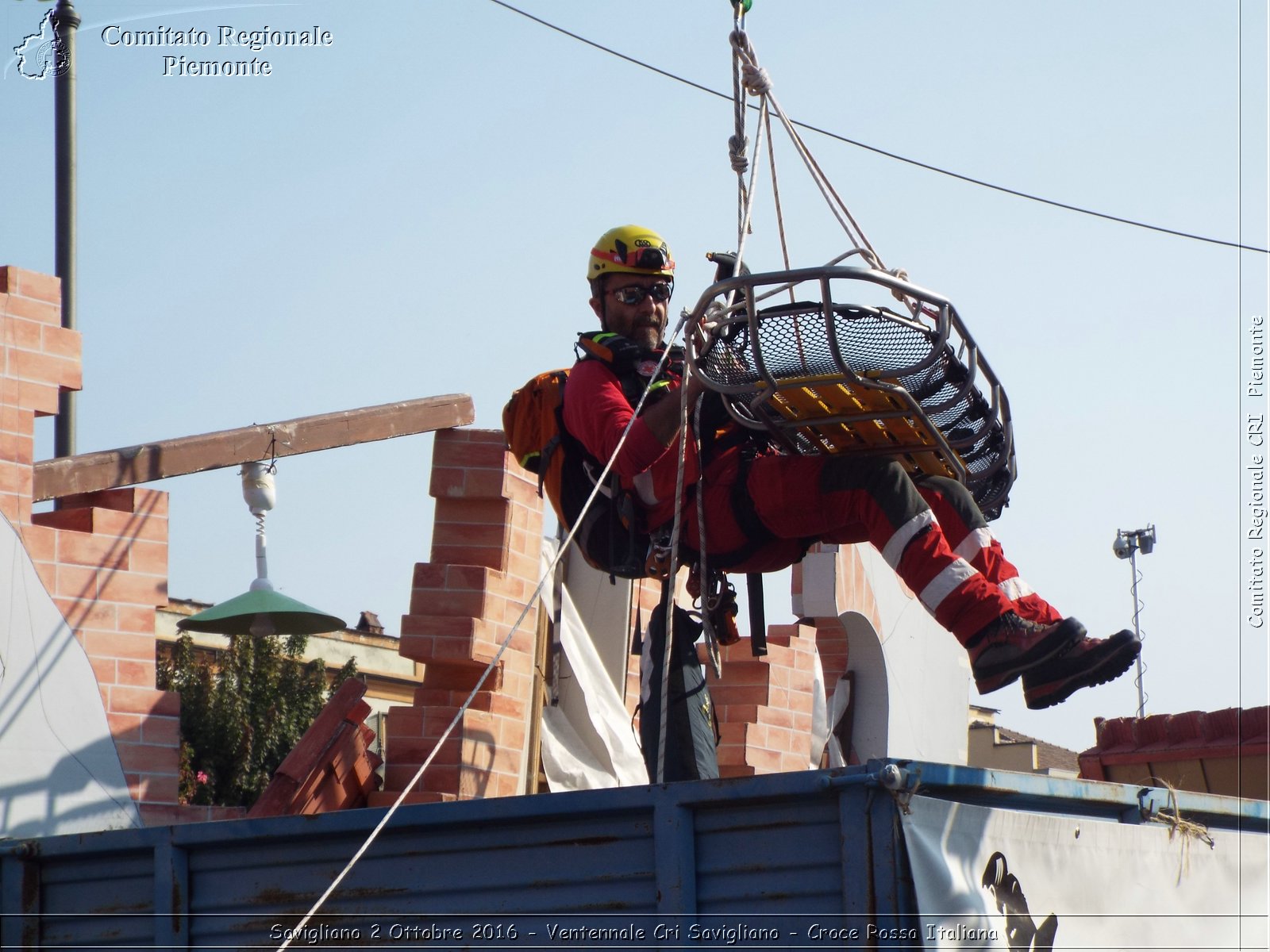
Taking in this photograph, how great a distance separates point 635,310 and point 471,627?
1.72 m

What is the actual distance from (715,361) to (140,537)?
106 inches

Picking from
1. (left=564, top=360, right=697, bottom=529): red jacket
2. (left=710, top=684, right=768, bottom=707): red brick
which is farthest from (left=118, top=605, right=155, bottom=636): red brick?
(left=710, top=684, right=768, bottom=707): red brick

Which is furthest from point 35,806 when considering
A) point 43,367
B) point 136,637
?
point 43,367

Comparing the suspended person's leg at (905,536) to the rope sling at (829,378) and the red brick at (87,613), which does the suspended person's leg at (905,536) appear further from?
the red brick at (87,613)

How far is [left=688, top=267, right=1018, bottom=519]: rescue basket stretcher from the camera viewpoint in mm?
4172

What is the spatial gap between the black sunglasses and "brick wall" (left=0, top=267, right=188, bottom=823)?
201 centimetres

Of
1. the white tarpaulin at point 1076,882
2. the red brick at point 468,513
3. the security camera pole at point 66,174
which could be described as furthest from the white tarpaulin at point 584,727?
the security camera pole at point 66,174

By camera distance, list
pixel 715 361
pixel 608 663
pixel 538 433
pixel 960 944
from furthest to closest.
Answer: pixel 608 663
pixel 538 433
pixel 715 361
pixel 960 944

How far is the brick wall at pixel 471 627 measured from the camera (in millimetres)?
6516

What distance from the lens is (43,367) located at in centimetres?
593

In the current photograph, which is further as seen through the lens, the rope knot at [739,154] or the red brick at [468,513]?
the red brick at [468,513]

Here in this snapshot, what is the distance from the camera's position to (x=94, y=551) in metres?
5.92

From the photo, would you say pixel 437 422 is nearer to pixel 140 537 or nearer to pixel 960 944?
pixel 140 537

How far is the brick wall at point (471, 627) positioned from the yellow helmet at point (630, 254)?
1527 mm
